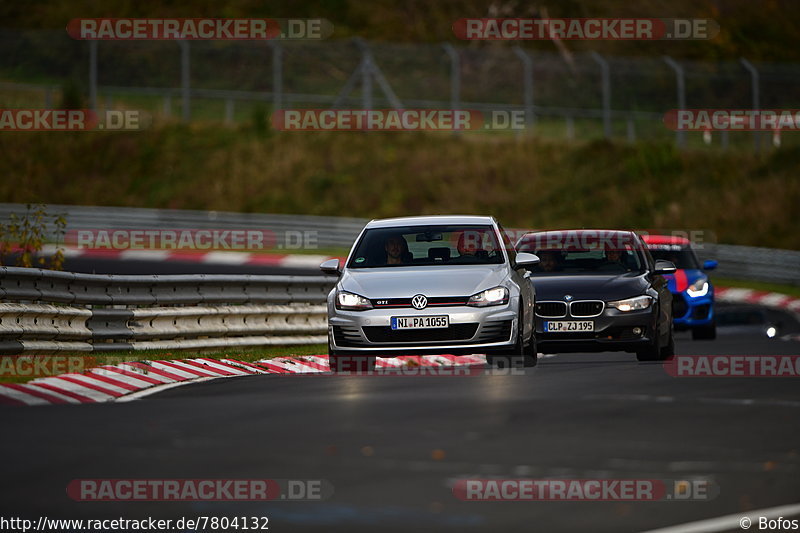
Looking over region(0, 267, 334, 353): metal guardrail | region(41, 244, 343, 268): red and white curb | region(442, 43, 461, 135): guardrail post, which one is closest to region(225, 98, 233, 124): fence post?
region(442, 43, 461, 135): guardrail post

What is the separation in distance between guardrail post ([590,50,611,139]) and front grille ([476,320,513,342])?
26.4 m

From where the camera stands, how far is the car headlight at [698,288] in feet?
74.4

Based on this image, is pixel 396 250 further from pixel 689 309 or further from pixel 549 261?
pixel 689 309

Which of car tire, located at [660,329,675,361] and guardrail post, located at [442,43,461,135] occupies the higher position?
guardrail post, located at [442,43,461,135]

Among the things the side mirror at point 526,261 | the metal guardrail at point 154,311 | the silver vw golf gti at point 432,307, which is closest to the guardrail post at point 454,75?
the metal guardrail at point 154,311

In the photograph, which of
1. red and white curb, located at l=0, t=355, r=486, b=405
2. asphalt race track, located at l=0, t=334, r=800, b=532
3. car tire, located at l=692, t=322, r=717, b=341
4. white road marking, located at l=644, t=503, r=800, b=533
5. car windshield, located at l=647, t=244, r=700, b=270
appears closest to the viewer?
white road marking, located at l=644, t=503, r=800, b=533

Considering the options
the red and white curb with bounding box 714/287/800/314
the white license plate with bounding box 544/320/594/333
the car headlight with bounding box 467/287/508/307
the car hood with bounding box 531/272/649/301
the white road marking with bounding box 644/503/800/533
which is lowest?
the red and white curb with bounding box 714/287/800/314

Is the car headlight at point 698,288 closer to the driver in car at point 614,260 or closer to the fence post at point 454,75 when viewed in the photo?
the driver in car at point 614,260

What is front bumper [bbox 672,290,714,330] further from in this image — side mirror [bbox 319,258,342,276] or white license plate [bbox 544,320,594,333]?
side mirror [bbox 319,258,342,276]

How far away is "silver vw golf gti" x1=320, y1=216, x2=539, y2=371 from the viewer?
15250mm

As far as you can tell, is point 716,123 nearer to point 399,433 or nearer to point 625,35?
point 625,35

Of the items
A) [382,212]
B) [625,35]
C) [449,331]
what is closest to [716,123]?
[382,212]

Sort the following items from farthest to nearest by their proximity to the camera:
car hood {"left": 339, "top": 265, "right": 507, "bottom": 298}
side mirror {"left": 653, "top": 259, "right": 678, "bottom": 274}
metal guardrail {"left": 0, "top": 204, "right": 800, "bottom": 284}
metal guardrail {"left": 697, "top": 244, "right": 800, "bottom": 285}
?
1. metal guardrail {"left": 0, "top": 204, "right": 800, "bottom": 284}
2. metal guardrail {"left": 697, "top": 244, "right": 800, "bottom": 285}
3. side mirror {"left": 653, "top": 259, "right": 678, "bottom": 274}
4. car hood {"left": 339, "top": 265, "right": 507, "bottom": 298}

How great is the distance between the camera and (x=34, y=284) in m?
15.4
